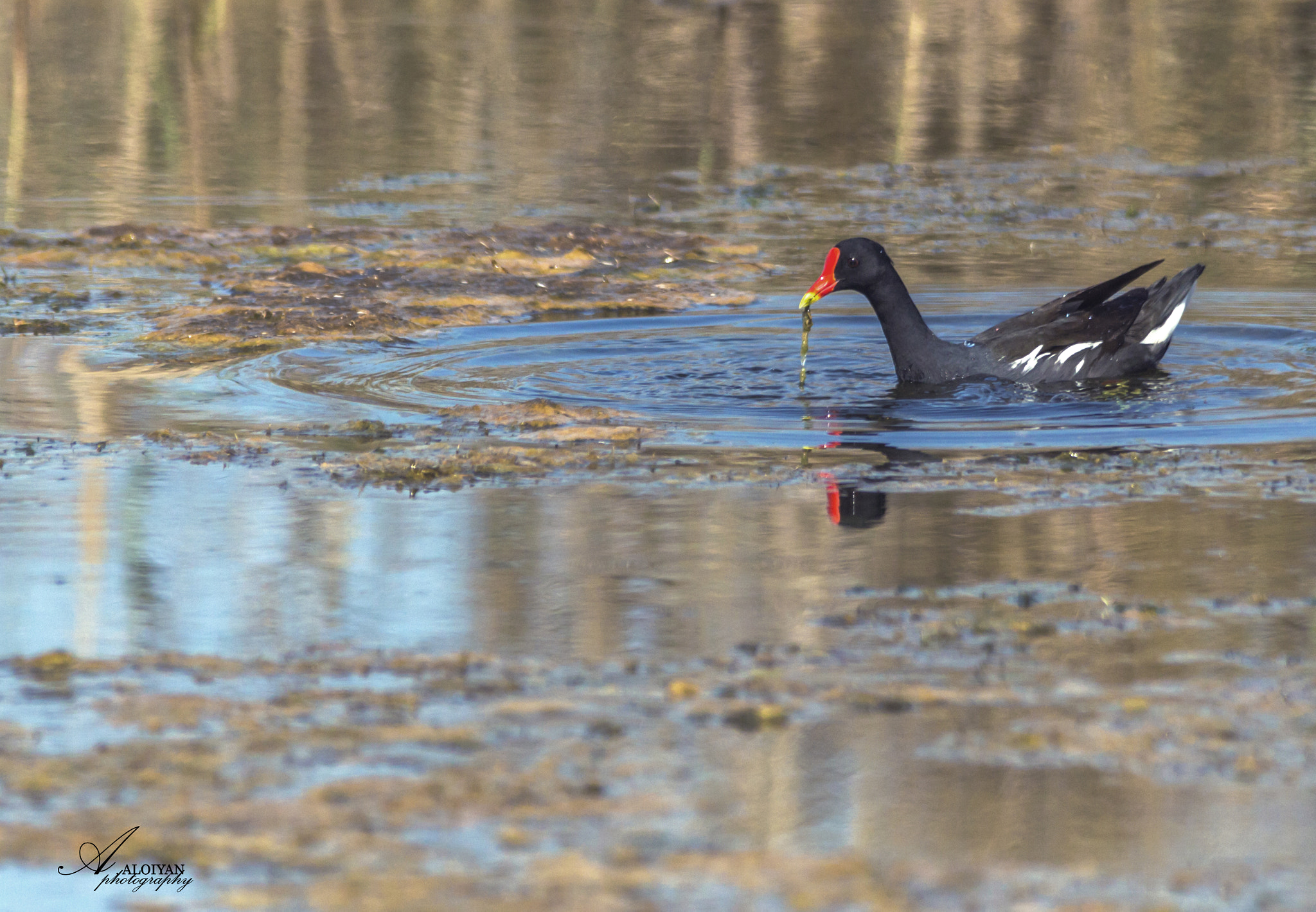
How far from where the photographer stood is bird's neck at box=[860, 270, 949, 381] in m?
8.78

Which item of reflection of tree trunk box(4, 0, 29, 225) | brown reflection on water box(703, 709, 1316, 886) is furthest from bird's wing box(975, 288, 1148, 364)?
reflection of tree trunk box(4, 0, 29, 225)

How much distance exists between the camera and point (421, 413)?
24.9 ft

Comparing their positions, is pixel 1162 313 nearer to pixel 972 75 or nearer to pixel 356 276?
pixel 356 276

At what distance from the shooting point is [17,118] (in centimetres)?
1683

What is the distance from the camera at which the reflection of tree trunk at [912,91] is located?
15836 millimetres

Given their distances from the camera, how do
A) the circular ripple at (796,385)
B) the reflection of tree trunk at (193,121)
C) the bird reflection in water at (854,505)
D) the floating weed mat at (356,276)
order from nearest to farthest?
1. the bird reflection in water at (854,505)
2. the circular ripple at (796,385)
3. the floating weed mat at (356,276)
4. the reflection of tree trunk at (193,121)

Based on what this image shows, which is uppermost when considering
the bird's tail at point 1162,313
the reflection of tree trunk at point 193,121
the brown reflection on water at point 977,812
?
the reflection of tree trunk at point 193,121

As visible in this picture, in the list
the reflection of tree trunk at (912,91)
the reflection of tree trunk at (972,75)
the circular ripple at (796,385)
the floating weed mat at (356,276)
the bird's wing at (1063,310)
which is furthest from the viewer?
the reflection of tree trunk at (972,75)

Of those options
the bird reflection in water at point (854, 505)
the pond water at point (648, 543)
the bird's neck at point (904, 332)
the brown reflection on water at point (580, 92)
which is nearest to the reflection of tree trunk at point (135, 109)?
the brown reflection on water at point (580, 92)

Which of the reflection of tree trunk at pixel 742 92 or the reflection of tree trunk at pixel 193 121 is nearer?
the reflection of tree trunk at pixel 193 121

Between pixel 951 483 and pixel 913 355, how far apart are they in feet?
8.07

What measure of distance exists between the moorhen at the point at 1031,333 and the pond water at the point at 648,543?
166mm

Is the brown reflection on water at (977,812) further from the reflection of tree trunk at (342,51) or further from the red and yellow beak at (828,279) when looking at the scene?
the reflection of tree trunk at (342,51)

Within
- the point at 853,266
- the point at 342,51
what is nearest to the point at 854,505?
the point at 853,266
